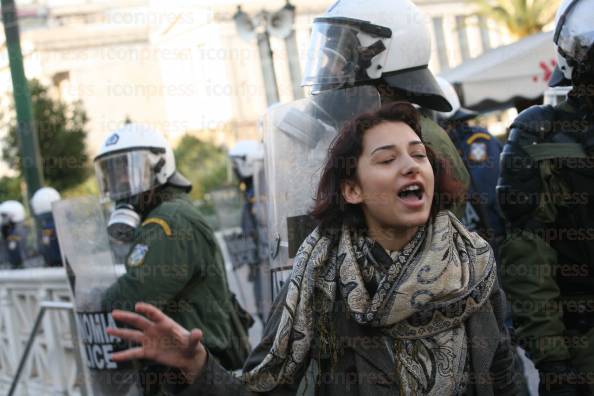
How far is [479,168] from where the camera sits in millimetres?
5332

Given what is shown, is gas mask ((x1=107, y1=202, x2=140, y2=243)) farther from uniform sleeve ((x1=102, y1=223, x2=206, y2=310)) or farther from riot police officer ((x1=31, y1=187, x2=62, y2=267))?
riot police officer ((x1=31, y1=187, x2=62, y2=267))

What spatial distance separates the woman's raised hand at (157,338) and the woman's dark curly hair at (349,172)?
0.55m

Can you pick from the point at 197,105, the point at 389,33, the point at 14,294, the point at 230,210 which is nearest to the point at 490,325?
the point at 389,33

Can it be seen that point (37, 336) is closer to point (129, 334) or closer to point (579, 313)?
point (579, 313)

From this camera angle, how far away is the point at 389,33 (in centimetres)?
333

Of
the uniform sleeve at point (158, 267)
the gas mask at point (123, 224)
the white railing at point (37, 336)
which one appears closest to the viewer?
the uniform sleeve at point (158, 267)

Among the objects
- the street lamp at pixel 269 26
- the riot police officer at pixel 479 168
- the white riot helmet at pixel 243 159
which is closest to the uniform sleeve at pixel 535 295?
the riot police officer at pixel 479 168

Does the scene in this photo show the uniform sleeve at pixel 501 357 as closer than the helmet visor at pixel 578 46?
Yes

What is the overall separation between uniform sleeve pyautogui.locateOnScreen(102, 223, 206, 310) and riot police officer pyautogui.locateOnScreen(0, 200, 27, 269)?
53.4 feet

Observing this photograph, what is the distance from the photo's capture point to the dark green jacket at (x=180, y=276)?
156 inches

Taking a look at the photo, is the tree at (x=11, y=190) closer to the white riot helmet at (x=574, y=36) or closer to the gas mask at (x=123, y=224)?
the gas mask at (x=123, y=224)

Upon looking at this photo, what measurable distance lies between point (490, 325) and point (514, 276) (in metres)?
0.64

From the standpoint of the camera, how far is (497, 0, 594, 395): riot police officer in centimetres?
281

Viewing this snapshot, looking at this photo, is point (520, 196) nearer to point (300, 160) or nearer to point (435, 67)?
point (300, 160)
